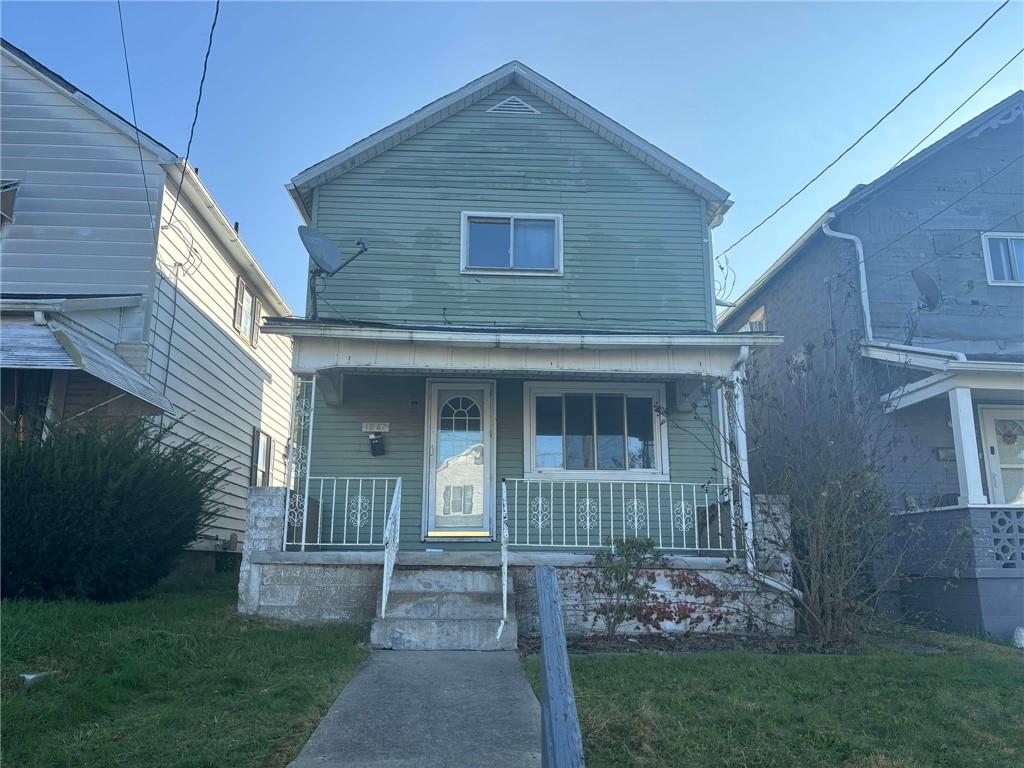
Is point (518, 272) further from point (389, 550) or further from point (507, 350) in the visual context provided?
point (389, 550)

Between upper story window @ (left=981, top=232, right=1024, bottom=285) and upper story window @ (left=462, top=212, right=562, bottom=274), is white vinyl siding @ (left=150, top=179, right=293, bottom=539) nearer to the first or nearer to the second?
upper story window @ (left=462, top=212, right=562, bottom=274)

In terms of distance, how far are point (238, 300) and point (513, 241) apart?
19.7 ft

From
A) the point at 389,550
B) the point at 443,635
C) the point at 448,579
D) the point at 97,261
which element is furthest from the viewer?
the point at 97,261

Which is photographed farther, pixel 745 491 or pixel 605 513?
pixel 605 513

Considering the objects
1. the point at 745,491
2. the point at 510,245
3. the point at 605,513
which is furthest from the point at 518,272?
the point at 745,491

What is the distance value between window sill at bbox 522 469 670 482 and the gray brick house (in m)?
2.88

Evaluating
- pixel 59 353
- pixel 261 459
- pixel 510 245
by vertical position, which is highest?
pixel 510 245

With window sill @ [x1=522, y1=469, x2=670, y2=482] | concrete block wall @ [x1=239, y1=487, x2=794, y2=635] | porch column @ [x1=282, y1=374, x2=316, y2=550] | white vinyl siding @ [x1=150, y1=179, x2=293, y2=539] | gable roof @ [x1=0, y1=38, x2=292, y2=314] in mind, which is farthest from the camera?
white vinyl siding @ [x1=150, y1=179, x2=293, y2=539]

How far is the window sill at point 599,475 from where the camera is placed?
10031 millimetres

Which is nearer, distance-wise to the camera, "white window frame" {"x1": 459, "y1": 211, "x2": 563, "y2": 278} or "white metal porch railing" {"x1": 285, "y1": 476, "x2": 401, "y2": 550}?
"white metal porch railing" {"x1": 285, "y1": 476, "x2": 401, "y2": 550}

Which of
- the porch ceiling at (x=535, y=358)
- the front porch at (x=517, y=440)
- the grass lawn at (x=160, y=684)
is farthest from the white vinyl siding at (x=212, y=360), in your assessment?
the grass lawn at (x=160, y=684)

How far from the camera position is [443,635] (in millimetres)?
6699

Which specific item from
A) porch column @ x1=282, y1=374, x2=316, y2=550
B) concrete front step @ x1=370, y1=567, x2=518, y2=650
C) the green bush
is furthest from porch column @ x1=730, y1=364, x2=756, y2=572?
the green bush

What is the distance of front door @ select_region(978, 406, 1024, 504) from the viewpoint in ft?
36.8
